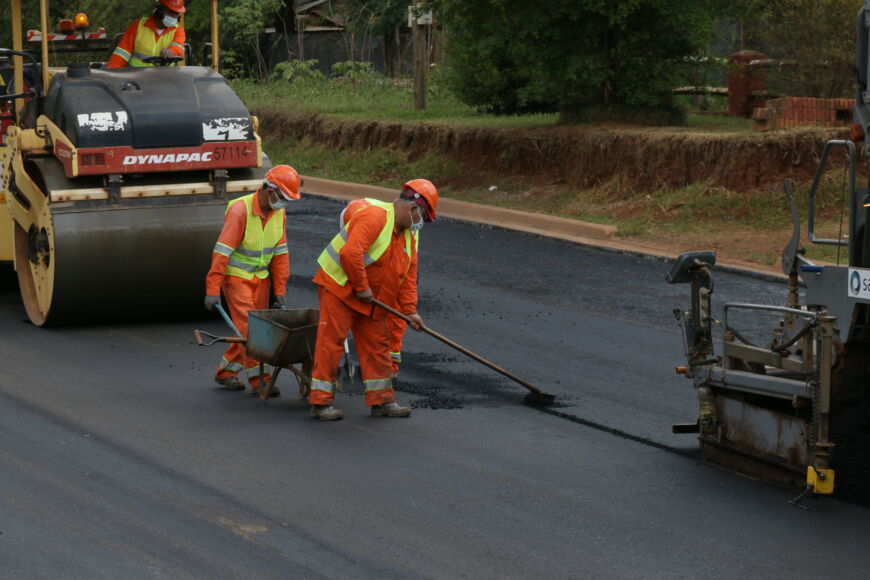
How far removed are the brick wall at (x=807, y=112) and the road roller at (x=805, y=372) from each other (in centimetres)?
866

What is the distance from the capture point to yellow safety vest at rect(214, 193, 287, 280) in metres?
8.77

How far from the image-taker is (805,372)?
6.63 m

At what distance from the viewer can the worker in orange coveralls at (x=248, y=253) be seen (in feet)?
28.4

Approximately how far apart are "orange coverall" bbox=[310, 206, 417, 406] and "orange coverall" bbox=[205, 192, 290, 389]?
0.73 metres

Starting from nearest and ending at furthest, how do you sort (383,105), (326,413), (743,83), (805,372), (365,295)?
(805,372) → (365,295) → (326,413) → (743,83) → (383,105)

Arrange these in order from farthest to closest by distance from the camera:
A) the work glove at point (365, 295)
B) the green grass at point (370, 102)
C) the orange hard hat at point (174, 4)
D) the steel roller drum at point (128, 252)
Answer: the green grass at point (370, 102)
the orange hard hat at point (174, 4)
the steel roller drum at point (128, 252)
the work glove at point (365, 295)

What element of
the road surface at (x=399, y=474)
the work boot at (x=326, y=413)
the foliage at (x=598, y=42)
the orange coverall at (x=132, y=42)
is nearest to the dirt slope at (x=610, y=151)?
the foliage at (x=598, y=42)

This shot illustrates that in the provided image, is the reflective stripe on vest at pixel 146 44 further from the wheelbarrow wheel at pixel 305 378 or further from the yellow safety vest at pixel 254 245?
the wheelbarrow wheel at pixel 305 378

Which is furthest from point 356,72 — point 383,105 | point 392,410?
point 392,410

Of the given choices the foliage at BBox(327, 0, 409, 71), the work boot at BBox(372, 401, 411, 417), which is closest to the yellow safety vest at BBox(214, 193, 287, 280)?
the work boot at BBox(372, 401, 411, 417)

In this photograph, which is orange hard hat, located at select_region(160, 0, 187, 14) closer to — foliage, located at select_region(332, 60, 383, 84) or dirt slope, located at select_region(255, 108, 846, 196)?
dirt slope, located at select_region(255, 108, 846, 196)

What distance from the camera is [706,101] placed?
69.6 ft

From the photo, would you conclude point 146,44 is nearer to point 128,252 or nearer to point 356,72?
point 128,252

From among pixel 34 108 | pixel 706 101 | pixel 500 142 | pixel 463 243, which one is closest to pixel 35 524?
pixel 34 108
